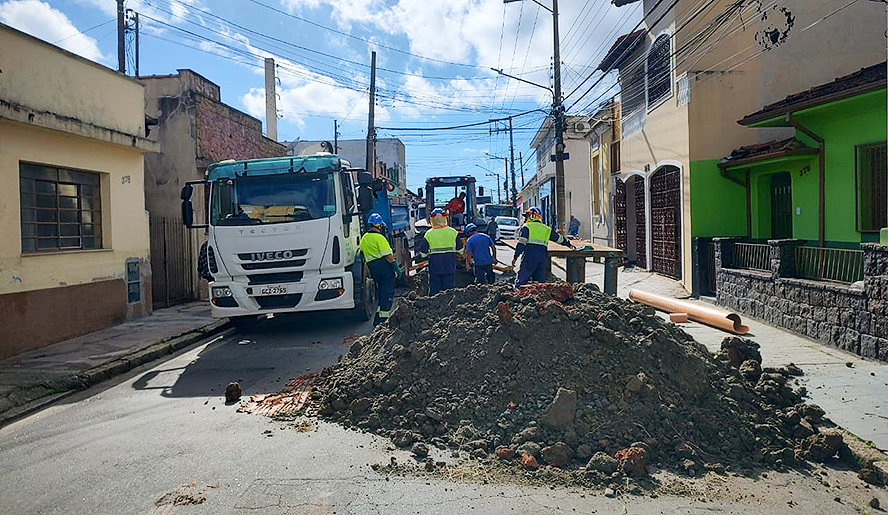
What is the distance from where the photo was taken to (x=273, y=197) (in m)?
10.4

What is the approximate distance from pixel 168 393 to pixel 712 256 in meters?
10.5

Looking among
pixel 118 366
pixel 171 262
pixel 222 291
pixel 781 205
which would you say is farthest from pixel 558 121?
pixel 118 366

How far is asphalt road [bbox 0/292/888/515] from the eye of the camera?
423 cm

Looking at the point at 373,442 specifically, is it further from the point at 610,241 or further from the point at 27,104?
the point at 610,241

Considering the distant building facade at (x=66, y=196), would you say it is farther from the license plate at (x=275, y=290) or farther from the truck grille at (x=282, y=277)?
the license plate at (x=275, y=290)

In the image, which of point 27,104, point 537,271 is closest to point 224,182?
point 27,104

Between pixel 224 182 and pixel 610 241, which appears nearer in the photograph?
pixel 224 182

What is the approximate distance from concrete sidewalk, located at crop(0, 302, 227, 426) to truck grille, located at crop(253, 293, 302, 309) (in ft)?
4.84

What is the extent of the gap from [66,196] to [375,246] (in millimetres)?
5234

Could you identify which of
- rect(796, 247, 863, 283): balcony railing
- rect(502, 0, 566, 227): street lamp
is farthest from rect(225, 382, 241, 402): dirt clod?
rect(502, 0, 566, 227): street lamp

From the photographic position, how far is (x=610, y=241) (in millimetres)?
22703

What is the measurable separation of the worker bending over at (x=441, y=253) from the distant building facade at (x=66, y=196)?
5.69 m

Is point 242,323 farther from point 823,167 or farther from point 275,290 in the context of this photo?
point 823,167

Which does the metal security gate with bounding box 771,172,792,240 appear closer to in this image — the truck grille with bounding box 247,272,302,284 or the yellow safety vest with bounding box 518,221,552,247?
the yellow safety vest with bounding box 518,221,552,247
